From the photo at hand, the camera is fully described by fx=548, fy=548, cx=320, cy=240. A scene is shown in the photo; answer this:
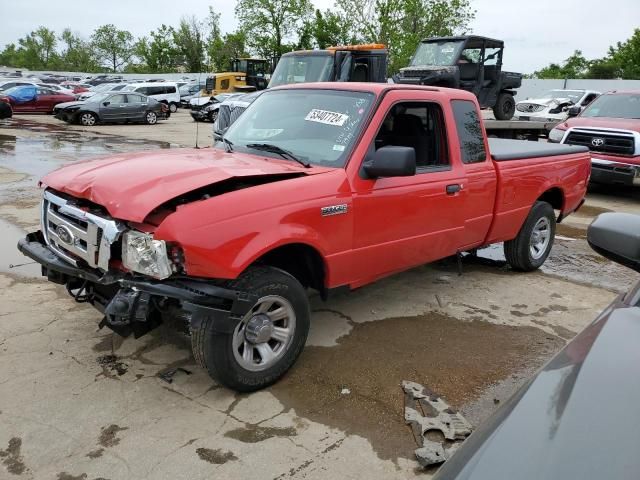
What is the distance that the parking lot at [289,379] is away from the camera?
2.92m

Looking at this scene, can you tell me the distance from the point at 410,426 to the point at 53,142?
16.5m

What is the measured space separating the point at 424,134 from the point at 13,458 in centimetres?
379

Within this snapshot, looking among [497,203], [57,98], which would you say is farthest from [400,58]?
[497,203]

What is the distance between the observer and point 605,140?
10.8m

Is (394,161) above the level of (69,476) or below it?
above

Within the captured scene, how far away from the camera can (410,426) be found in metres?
3.24

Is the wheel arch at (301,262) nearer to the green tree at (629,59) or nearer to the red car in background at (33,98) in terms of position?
the red car in background at (33,98)

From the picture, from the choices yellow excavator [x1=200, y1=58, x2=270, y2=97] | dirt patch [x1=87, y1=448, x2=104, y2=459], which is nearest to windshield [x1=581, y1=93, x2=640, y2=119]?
dirt patch [x1=87, y1=448, x2=104, y2=459]

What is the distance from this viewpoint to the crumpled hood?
10.4 feet

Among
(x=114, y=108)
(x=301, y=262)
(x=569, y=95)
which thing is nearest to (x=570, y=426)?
(x=301, y=262)

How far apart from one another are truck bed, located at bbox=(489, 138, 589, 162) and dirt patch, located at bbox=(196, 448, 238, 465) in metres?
3.74

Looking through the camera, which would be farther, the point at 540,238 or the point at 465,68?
the point at 465,68

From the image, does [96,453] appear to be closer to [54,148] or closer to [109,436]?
[109,436]

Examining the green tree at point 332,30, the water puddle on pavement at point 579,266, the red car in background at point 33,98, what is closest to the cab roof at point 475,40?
the water puddle on pavement at point 579,266
